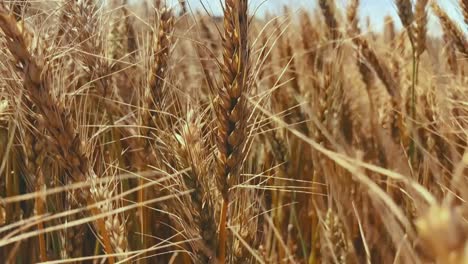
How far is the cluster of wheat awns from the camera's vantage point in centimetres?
77

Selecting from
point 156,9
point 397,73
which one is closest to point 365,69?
point 397,73

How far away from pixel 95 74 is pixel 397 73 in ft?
3.68

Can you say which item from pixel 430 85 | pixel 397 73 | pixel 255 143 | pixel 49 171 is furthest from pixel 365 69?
pixel 49 171

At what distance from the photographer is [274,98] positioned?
182 cm

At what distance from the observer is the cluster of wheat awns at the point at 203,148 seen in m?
0.77

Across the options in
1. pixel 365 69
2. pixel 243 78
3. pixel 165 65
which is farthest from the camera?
pixel 365 69

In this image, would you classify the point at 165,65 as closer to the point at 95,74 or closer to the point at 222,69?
the point at 95,74

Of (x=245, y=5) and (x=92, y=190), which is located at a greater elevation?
(x=245, y=5)

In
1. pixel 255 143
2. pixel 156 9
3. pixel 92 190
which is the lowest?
pixel 255 143

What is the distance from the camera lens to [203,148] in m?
0.86

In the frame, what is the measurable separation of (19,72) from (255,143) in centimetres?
95

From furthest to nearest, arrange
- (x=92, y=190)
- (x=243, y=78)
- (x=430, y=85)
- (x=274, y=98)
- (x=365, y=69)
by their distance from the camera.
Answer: (x=365, y=69) < (x=274, y=98) < (x=430, y=85) < (x=92, y=190) < (x=243, y=78)

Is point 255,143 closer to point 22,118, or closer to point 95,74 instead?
point 95,74

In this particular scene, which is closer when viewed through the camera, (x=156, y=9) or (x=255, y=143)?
(x=156, y=9)
